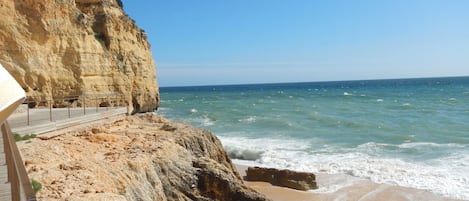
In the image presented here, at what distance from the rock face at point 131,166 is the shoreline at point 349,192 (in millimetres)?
3375

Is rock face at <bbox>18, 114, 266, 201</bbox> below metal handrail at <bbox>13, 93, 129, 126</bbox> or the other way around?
below

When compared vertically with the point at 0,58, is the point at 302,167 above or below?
below

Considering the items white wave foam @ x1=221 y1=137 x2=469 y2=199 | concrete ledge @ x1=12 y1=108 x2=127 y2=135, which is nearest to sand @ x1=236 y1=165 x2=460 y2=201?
white wave foam @ x1=221 y1=137 x2=469 y2=199

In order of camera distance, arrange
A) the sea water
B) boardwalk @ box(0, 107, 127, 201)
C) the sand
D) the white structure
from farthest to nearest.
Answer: the sea water, the sand, boardwalk @ box(0, 107, 127, 201), the white structure

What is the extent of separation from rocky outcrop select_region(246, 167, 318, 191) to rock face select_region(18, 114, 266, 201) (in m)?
4.02

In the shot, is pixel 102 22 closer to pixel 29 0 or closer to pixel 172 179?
pixel 29 0

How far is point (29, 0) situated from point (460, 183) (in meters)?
19.9

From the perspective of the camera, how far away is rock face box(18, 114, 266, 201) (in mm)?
7156

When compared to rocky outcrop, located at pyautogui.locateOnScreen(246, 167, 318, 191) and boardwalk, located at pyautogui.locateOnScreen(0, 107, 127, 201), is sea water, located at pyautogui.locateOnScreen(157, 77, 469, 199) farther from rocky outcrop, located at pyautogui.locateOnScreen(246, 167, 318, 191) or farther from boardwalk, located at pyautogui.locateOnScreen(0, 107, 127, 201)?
boardwalk, located at pyautogui.locateOnScreen(0, 107, 127, 201)

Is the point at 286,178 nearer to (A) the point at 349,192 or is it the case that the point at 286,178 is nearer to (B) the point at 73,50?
(A) the point at 349,192

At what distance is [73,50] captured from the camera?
22062mm

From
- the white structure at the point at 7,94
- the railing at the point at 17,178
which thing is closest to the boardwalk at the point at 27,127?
the railing at the point at 17,178

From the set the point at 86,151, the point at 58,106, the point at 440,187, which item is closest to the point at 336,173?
the point at 440,187

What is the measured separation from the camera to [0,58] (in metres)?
18.5
